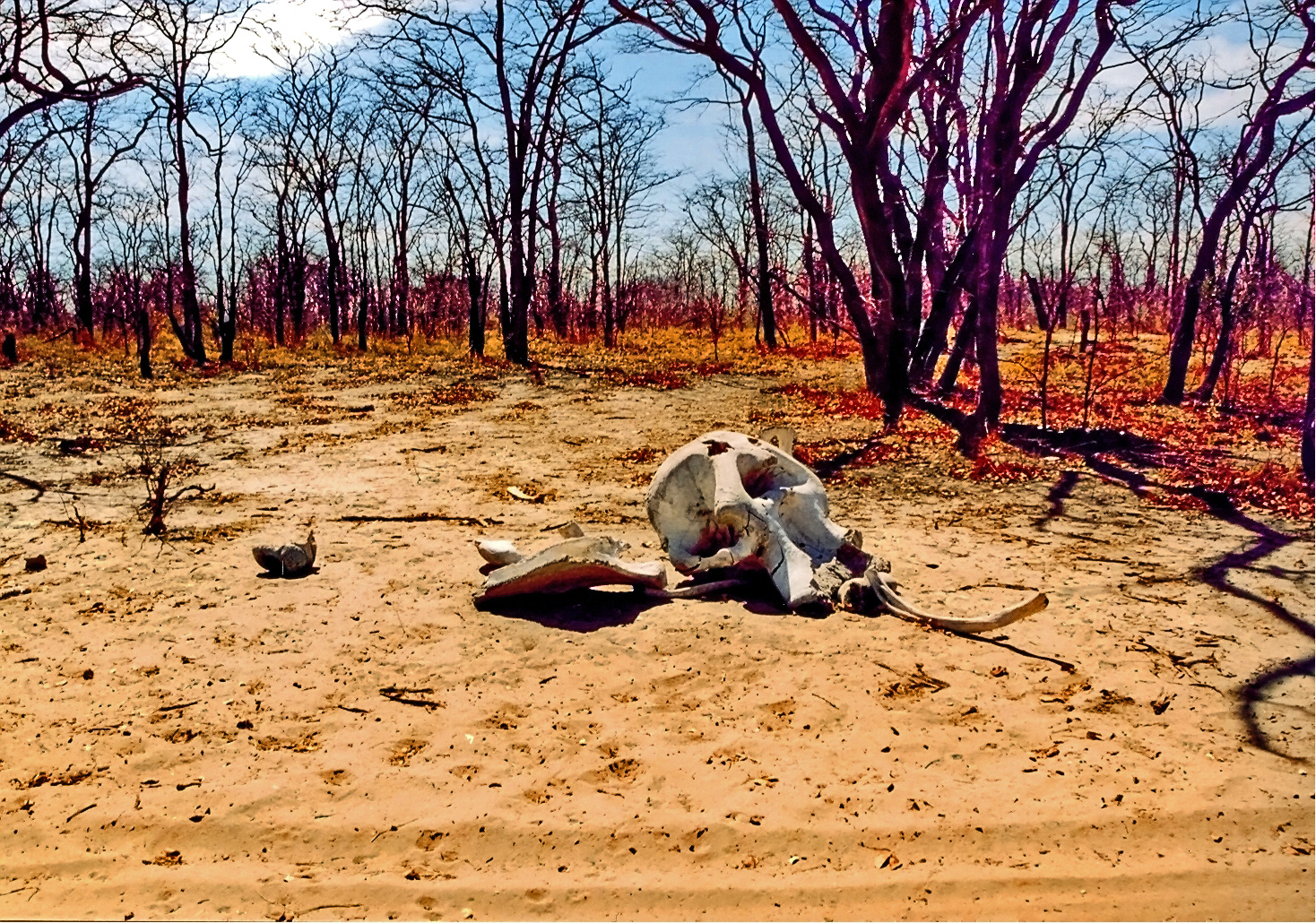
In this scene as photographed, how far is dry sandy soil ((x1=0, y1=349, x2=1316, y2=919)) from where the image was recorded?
8.05ft

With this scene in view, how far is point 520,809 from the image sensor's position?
2.80 meters

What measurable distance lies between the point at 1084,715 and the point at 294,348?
23882 mm

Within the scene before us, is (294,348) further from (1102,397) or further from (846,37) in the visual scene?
(1102,397)

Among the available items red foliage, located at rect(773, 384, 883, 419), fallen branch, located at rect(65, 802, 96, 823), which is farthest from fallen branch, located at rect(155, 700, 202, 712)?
red foliage, located at rect(773, 384, 883, 419)

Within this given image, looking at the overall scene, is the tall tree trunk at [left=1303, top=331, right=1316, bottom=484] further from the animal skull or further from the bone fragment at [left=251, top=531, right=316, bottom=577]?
the bone fragment at [left=251, top=531, right=316, bottom=577]

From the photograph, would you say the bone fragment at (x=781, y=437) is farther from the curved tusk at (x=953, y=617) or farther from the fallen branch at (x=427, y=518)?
the fallen branch at (x=427, y=518)

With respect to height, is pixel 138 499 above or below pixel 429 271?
below

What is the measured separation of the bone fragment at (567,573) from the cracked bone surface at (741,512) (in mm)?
406

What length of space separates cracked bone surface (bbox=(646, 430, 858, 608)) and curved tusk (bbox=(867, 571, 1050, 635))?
1.19 ft

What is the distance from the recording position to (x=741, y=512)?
15.3ft

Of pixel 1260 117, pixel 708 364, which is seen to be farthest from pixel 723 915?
pixel 708 364

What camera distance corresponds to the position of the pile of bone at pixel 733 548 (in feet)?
14.5

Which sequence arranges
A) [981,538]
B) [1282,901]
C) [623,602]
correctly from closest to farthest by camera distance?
[1282,901], [623,602], [981,538]

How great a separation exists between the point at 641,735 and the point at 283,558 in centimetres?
276
